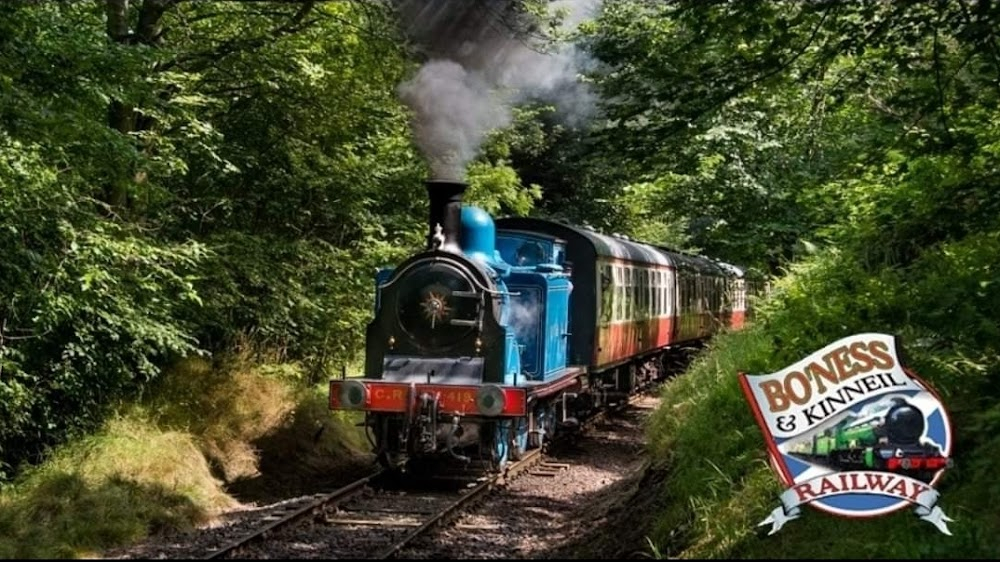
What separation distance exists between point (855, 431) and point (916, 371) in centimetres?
181

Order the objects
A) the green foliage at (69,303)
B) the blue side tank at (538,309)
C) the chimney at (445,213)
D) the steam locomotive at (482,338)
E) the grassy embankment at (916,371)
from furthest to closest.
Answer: the blue side tank at (538,309) < the chimney at (445,213) < the steam locomotive at (482,338) < the green foliage at (69,303) < the grassy embankment at (916,371)

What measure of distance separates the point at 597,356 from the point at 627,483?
2957 millimetres

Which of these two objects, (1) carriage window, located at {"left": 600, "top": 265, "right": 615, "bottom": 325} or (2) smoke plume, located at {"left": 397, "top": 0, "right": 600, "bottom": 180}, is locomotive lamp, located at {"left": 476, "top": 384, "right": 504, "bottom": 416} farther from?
(1) carriage window, located at {"left": 600, "top": 265, "right": 615, "bottom": 325}

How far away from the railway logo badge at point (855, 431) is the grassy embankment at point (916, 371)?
0.21 m

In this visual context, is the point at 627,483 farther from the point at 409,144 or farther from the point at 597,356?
the point at 409,144

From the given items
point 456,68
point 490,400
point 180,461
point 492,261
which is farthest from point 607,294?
point 180,461

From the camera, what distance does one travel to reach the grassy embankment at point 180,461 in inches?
341

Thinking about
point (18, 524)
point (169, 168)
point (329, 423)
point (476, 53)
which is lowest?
point (18, 524)

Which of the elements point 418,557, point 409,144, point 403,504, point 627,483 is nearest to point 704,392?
point 627,483

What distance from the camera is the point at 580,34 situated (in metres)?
14.8

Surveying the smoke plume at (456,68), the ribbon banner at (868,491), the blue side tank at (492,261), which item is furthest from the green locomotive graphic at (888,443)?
the smoke plume at (456,68)

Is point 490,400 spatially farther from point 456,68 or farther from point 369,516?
point 456,68

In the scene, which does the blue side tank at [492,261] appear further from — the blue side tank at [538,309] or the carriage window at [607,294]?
the carriage window at [607,294]

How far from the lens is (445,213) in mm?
10531
